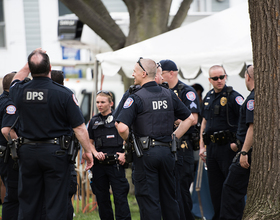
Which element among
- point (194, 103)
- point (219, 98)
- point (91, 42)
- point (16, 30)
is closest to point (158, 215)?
point (194, 103)

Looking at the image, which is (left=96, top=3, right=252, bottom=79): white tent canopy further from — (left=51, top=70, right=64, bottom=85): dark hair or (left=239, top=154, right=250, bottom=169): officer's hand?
(left=239, top=154, right=250, bottom=169): officer's hand

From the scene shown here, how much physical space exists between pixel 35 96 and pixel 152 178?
1.47 m

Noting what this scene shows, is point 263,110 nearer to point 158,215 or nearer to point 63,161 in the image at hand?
point 158,215

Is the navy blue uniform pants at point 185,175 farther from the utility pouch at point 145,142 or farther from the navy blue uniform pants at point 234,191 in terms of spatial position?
the utility pouch at point 145,142

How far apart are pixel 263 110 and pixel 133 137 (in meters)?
1.38

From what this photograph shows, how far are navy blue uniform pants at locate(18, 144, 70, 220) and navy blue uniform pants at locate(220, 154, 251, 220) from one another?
2.04m

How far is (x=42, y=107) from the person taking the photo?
4.04 meters

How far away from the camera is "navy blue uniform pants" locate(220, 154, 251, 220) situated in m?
4.90

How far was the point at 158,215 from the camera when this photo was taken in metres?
4.30

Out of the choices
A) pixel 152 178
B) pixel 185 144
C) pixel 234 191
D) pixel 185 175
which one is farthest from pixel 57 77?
pixel 234 191

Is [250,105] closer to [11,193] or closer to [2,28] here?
[11,193]

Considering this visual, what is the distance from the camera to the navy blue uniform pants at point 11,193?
5047 mm

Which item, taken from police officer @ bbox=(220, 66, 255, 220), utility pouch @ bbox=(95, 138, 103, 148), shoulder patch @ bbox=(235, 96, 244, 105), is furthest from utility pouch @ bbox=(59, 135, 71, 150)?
shoulder patch @ bbox=(235, 96, 244, 105)

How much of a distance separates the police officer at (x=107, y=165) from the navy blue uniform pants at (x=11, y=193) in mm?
1057
